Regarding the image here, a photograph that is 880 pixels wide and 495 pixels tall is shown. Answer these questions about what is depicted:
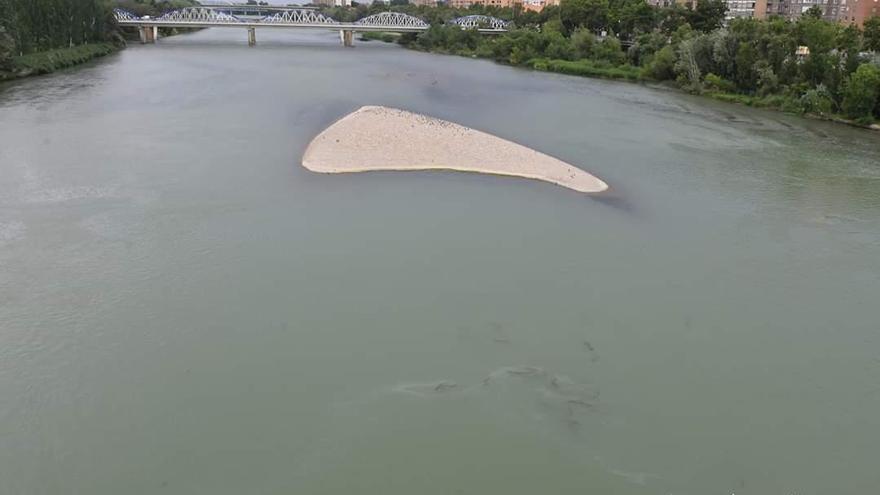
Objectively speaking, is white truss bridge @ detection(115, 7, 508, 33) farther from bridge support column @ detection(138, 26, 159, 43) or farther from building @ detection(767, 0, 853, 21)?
building @ detection(767, 0, 853, 21)

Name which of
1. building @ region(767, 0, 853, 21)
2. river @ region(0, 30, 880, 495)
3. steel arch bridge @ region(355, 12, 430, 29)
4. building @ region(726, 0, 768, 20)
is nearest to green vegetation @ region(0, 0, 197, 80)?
river @ region(0, 30, 880, 495)

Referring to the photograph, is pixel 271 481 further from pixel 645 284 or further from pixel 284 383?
pixel 645 284

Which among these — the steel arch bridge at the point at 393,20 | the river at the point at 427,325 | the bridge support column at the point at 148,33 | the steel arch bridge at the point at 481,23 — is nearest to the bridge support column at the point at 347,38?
the steel arch bridge at the point at 393,20

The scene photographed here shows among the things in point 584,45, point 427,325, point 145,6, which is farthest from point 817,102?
point 145,6

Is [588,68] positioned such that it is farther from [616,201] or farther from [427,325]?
[427,325]

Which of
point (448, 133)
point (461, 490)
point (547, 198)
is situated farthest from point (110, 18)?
point (461, 490)
